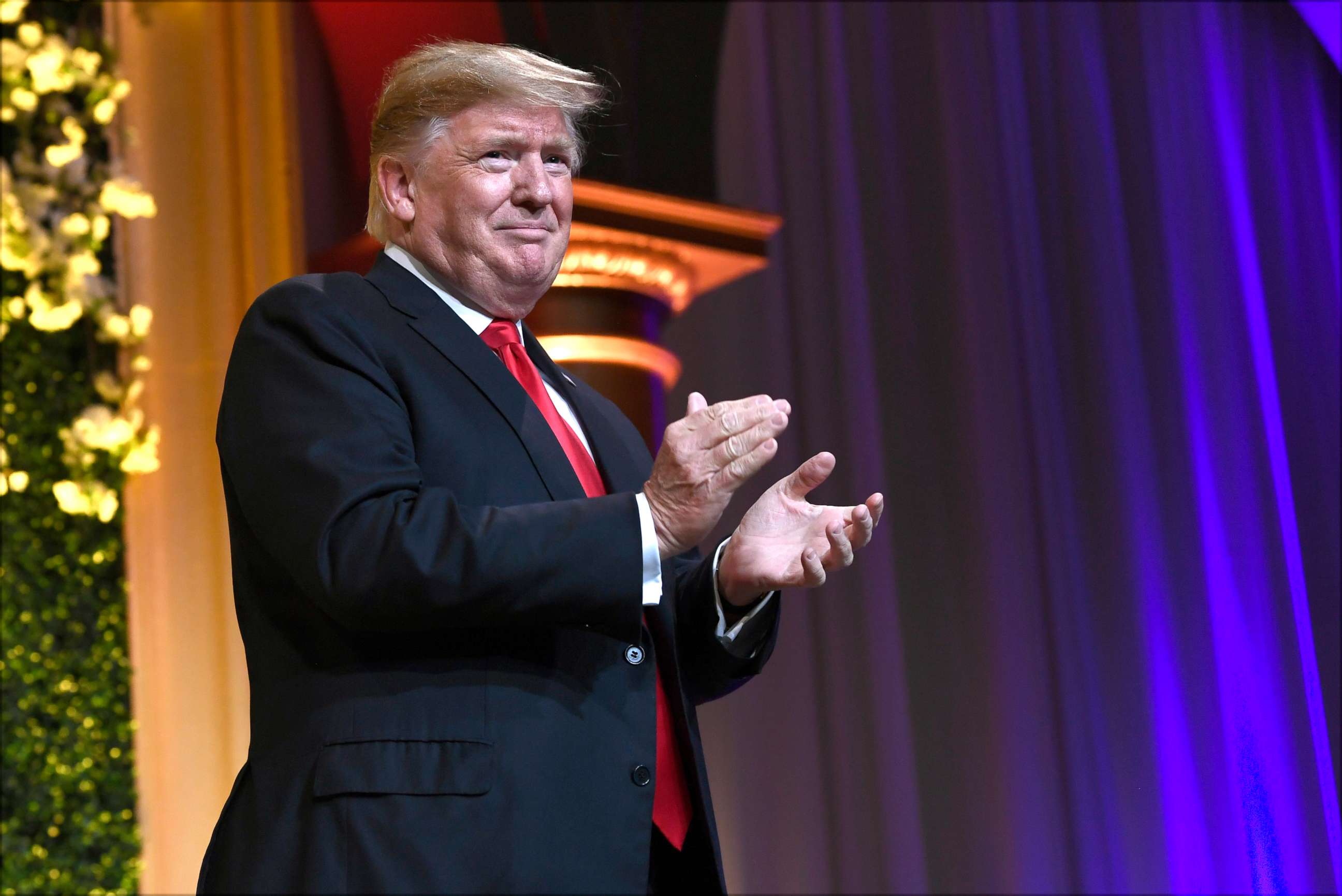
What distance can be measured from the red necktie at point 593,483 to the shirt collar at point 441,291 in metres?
0.01

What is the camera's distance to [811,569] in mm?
1560

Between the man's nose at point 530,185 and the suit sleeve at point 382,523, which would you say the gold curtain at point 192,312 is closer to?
the man's nose at point 530,185

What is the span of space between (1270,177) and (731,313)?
147 cm

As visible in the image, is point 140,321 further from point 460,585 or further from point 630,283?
point 460,585

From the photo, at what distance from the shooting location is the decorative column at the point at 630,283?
3432 millimetres

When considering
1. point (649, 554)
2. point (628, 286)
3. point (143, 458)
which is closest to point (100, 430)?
point (143, 458)

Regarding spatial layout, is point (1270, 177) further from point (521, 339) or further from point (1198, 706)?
point (521, 339)

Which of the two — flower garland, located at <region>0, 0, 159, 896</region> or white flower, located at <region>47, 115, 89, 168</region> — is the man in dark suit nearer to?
flower garland, located at <region>0, 0, 159, 896</region>

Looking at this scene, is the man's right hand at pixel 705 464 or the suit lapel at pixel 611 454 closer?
the man's right hand at pixel 705 464

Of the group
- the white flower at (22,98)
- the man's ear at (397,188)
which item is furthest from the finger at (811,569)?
the white flower at (22,98)

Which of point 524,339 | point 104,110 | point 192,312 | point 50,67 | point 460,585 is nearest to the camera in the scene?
point 460,585

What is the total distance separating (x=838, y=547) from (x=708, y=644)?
24 centimetres

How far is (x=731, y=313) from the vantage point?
401 centimetres

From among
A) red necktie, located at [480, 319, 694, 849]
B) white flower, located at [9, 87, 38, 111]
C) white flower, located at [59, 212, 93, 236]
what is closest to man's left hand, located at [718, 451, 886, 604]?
red necktie, located at [480, 319, 694, 849]
